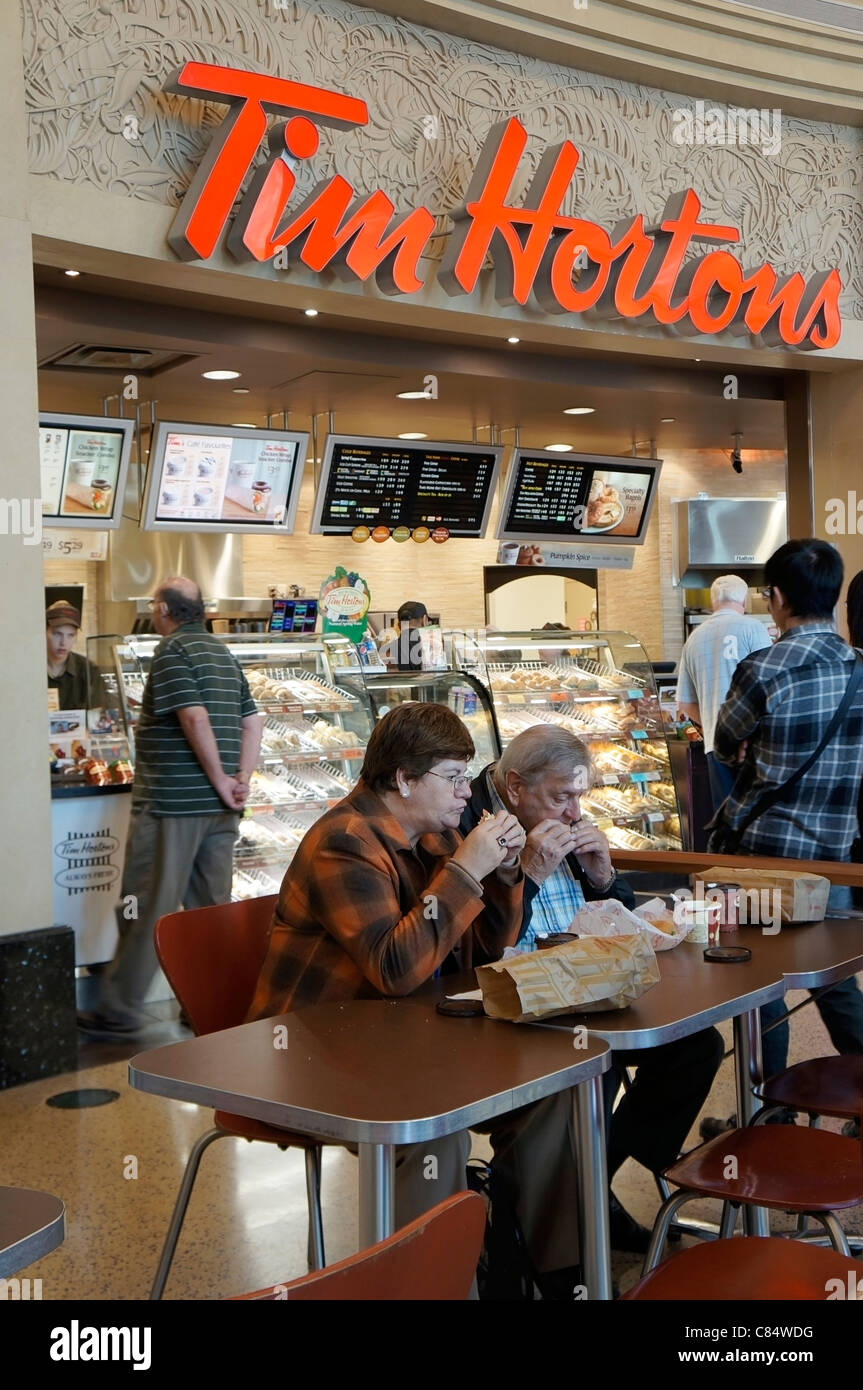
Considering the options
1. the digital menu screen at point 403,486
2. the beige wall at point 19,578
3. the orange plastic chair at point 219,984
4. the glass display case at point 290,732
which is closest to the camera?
the orange plastic chair at point 219,984

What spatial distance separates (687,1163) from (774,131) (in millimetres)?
5764

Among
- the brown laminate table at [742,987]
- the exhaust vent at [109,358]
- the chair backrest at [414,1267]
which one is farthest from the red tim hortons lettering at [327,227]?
the chair backrest at [414,1267]

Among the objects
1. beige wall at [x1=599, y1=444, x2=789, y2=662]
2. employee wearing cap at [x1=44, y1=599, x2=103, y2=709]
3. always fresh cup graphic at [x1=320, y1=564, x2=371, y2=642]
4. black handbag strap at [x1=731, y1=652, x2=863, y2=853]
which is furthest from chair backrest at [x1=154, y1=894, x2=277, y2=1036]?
beige wall at [x1=599, y1=444, x2=789, y2=662]

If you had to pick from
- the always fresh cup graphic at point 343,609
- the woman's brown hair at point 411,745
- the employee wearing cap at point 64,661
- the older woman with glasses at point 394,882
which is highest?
the always fresh cup graphic at point 343,609

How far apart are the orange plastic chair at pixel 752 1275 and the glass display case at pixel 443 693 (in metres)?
3.83

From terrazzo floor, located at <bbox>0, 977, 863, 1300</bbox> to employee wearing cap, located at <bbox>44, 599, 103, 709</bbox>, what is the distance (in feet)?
7.72

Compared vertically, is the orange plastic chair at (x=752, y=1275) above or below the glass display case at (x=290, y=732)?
below

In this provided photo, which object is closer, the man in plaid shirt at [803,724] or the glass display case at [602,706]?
the man in plaid shirt at [803,724]

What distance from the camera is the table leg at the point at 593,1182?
2.15 m

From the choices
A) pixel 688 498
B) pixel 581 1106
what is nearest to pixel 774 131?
pixel 688 498

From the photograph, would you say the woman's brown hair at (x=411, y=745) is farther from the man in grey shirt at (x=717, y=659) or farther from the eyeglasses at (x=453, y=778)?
the man in grey shirt at (x=717, y=659)

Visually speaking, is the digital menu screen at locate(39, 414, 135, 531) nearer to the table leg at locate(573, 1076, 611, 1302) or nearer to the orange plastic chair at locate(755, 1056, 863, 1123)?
the orange plastic chair at locate(755, 1056, 863, 1123)

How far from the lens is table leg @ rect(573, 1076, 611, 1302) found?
7.05 ft

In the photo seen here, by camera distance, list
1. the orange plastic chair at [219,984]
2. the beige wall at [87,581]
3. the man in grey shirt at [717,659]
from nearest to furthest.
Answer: the orange plastic chair at [219,984], the man in grey shirt at [717,659], the beige wall at [87,581]
